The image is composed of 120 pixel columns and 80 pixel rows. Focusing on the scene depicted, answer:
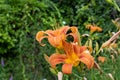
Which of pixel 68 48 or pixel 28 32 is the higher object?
pixel 68 48

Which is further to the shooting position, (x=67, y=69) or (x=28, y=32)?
(x=28, y=32)

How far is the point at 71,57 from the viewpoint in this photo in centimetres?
134

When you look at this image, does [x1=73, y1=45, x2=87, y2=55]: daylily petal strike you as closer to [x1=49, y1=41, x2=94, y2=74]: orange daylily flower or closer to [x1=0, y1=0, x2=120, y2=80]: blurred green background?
[x1=49, y1=41, x2=94, y2=74]: orange daylily flower

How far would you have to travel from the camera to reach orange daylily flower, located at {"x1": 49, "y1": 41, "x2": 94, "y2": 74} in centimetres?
129

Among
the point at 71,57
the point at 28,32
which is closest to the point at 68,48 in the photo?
the point at 71,57

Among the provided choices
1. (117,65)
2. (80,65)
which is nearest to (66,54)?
(80,65)

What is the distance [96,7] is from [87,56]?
10.9 feet

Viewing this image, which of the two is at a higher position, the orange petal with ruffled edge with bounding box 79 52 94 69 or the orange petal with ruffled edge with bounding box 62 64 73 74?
the orange petal with ruffled edge with bounding box 79 52 94 69

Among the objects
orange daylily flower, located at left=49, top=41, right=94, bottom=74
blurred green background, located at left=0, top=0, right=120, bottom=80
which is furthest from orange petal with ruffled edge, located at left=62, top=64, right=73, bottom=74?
blurred green background, located at left=0, top=0, right=120, bottom=80

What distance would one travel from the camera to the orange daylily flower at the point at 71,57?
1.29m

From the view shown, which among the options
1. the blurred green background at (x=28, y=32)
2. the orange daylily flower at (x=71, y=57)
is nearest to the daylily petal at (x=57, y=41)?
the orange daylily flower at (x=71, y=57)

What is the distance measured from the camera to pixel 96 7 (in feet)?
15.0

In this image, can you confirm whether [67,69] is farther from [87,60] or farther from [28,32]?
[28,32]

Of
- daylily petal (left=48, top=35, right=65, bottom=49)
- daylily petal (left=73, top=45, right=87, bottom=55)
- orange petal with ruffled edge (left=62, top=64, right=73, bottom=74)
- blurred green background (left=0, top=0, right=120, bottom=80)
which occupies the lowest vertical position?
blurred green background (left=0, top=0, right=120, bottom=80)
